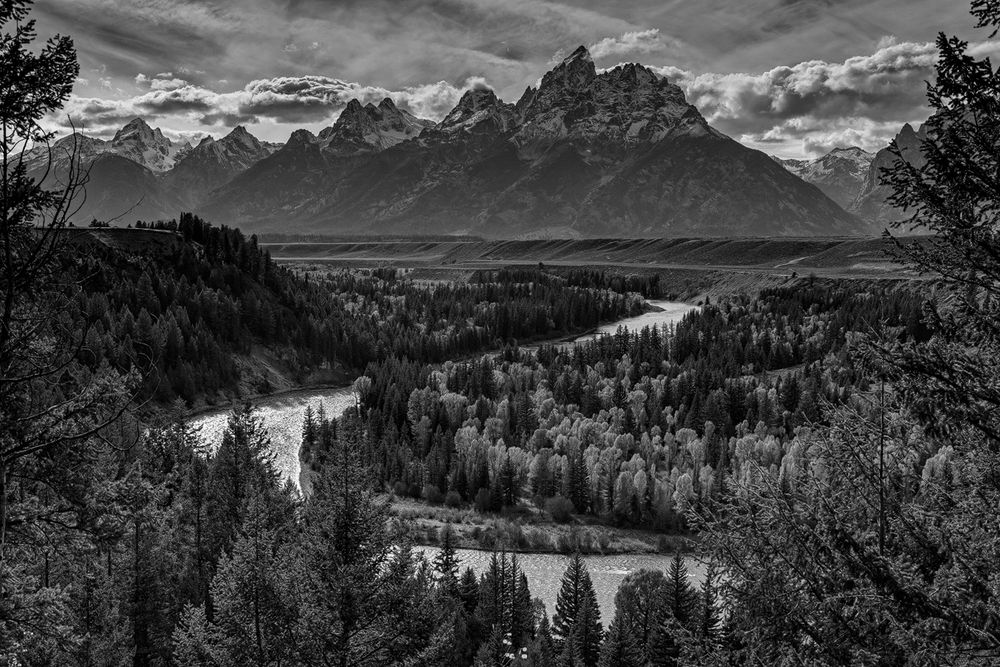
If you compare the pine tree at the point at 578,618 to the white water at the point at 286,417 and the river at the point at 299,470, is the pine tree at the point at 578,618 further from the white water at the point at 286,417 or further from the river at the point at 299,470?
the white water at the point at 286,417

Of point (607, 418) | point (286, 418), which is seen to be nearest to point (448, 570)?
point (607, 418)

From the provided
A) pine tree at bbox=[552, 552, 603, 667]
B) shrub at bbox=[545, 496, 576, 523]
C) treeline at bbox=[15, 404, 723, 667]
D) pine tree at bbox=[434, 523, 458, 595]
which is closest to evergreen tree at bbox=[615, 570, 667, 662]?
treeline at bbox=[15, 404, 723, 667]

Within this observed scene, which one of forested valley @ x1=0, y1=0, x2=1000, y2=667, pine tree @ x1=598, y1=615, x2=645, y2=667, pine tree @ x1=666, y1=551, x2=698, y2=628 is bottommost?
pine tree @ x1=598, y1=615, x2=645, y2=667

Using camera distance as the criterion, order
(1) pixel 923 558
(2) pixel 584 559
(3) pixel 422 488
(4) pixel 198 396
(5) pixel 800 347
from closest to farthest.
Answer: (1) pixel 923 558 → (2) pixel 584 559 → (3) pixel 422 488 → (4) pixel 198 396 → (5) pixel 800 347

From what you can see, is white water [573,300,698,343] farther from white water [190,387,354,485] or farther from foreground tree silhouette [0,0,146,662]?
foreground tree silhouette [0,0,146,662]

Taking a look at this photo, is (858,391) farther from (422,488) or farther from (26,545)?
(422,488)

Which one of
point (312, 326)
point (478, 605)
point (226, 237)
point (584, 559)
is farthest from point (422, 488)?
point (226, 237)
